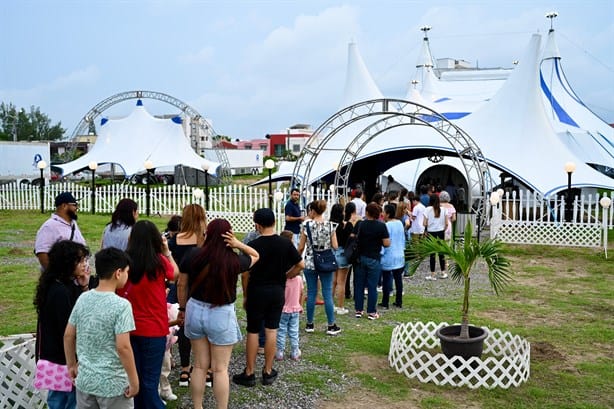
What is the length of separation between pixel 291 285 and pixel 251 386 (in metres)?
1.05

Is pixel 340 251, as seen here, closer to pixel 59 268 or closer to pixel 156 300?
pixel 156 300

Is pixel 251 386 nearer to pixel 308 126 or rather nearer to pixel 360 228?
pixel 360 228

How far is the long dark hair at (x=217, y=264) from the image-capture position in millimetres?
4344

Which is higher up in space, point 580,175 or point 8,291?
point 580,175

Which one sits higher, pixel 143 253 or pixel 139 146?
pixel 139 146

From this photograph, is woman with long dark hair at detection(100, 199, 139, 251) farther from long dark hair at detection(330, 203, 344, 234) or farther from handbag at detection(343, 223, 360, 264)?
handbag at detection(343, 223, 360, 264)

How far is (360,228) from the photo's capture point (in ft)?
24.6

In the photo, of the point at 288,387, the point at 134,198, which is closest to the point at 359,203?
the point at 288,387

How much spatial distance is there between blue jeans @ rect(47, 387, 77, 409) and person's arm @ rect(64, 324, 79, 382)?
33 cm

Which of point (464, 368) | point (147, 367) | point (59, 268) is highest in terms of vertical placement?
point (59, 268)

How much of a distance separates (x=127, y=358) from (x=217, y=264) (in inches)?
44.5

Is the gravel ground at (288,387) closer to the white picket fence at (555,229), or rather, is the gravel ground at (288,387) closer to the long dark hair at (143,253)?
the long dark hair at (143,253)

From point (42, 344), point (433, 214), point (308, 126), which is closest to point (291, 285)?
point (42, 344)

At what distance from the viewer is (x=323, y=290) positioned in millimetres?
6801
